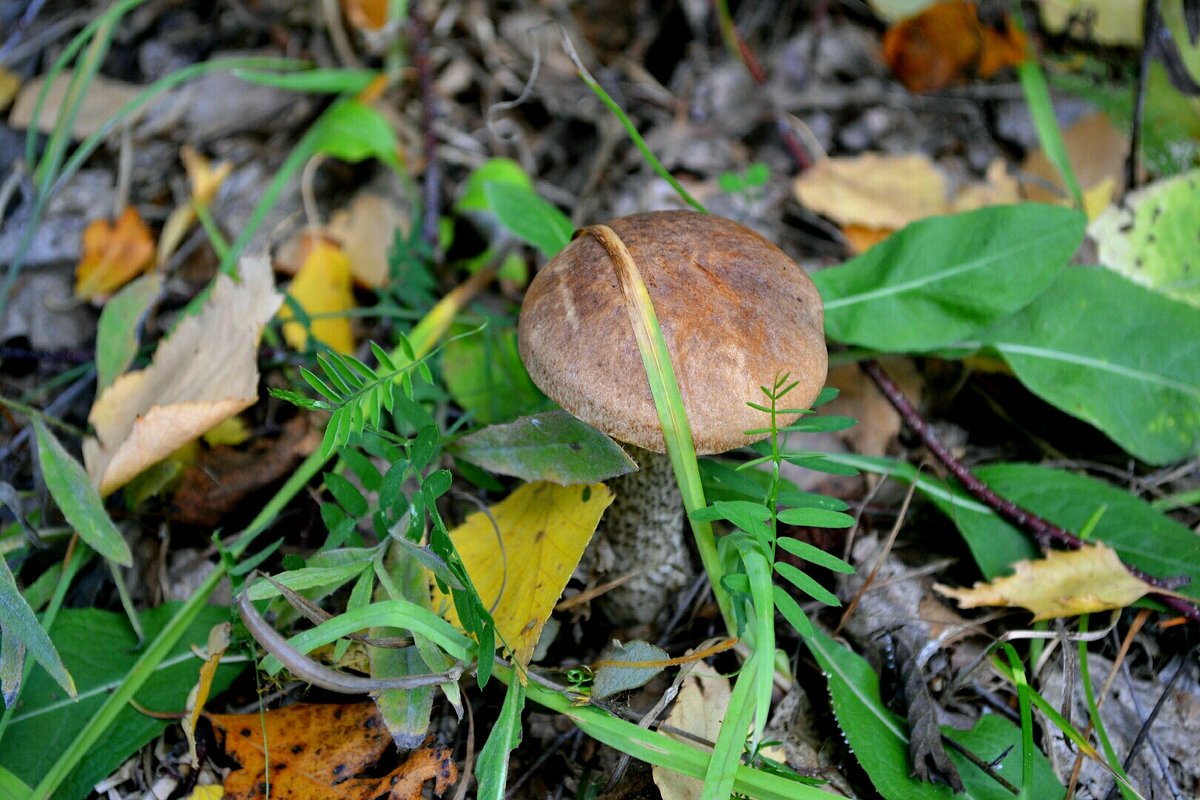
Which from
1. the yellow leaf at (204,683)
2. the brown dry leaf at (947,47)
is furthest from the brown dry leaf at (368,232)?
the brown dry leaf at (947,47)

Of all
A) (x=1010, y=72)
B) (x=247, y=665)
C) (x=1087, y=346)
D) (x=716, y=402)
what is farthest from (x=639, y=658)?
(x=1010, y=72)

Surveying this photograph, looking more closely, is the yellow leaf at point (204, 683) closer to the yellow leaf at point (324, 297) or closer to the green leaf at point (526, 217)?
the yellow leaf at point (324, 297)

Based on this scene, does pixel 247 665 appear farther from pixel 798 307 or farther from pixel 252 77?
pixel 252 77

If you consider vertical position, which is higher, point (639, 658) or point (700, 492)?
point (700, 492)

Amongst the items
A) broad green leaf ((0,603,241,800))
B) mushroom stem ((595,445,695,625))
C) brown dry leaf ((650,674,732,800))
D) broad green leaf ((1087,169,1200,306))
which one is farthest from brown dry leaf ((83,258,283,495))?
broad green leaf ((1087,169,1200,306))

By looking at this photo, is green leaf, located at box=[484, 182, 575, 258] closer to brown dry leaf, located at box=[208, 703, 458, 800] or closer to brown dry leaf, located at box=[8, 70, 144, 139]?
brown dry leaf, located at box=[208, 703, 458, 800]

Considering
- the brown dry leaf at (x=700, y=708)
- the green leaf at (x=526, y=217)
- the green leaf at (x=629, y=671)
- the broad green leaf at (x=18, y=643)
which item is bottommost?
the brown dry leaf at (x=700, y=708)

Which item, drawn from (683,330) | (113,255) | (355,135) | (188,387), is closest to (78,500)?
(188,387)
